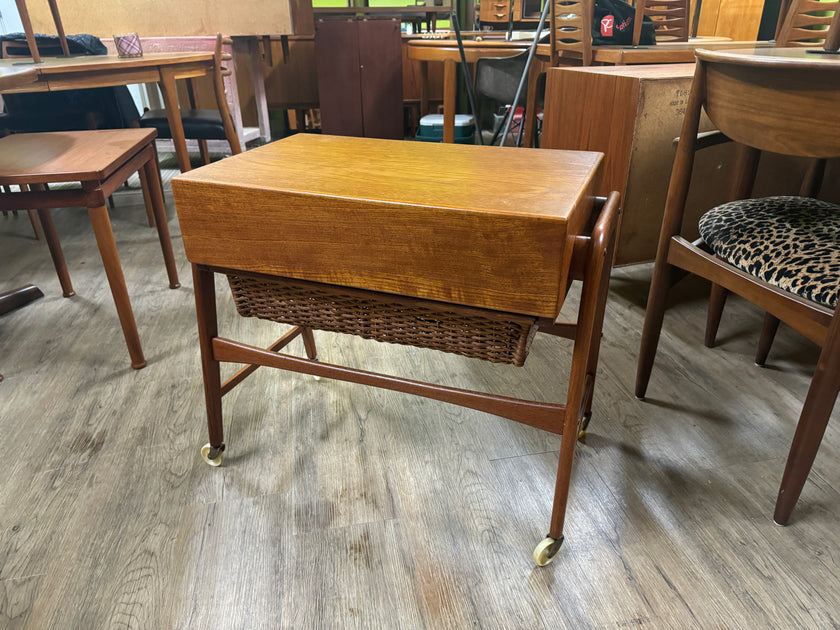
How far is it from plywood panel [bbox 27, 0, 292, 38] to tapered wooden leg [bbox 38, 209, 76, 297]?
2.71 m

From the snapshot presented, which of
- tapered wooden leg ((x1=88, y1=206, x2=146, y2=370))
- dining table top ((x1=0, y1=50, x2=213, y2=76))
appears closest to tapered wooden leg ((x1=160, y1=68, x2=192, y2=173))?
dining table top ((x1=0, y1=50, x2=213, y2=76))

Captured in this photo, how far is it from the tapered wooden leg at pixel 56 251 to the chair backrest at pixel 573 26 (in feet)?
6.82

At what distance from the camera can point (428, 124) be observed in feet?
13.1

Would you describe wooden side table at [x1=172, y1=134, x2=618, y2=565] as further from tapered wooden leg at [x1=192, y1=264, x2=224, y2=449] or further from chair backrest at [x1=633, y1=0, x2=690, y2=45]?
chair backrest at [x1=633, y1=0, x2=690, y2=45]

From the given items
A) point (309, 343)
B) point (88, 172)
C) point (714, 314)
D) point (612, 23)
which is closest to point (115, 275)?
point (88, 172)

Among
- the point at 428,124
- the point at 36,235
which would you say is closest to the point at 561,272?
the point at 36,235

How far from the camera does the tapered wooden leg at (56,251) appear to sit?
1864mm

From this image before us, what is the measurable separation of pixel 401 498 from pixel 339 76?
3696 mm

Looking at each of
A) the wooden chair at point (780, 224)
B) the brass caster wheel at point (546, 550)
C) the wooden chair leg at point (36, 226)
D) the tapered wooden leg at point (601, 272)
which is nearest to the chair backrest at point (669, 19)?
the wooden chair at point (780, 224)

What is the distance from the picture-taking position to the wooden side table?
2.56 feet

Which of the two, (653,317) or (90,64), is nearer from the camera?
(653,317)

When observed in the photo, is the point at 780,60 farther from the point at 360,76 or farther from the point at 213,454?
the point at 360,76

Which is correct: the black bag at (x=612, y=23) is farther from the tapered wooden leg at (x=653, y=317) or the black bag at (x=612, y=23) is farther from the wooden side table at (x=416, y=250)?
the wooden side table at (x=416, y=250)

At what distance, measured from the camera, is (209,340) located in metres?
1.09
